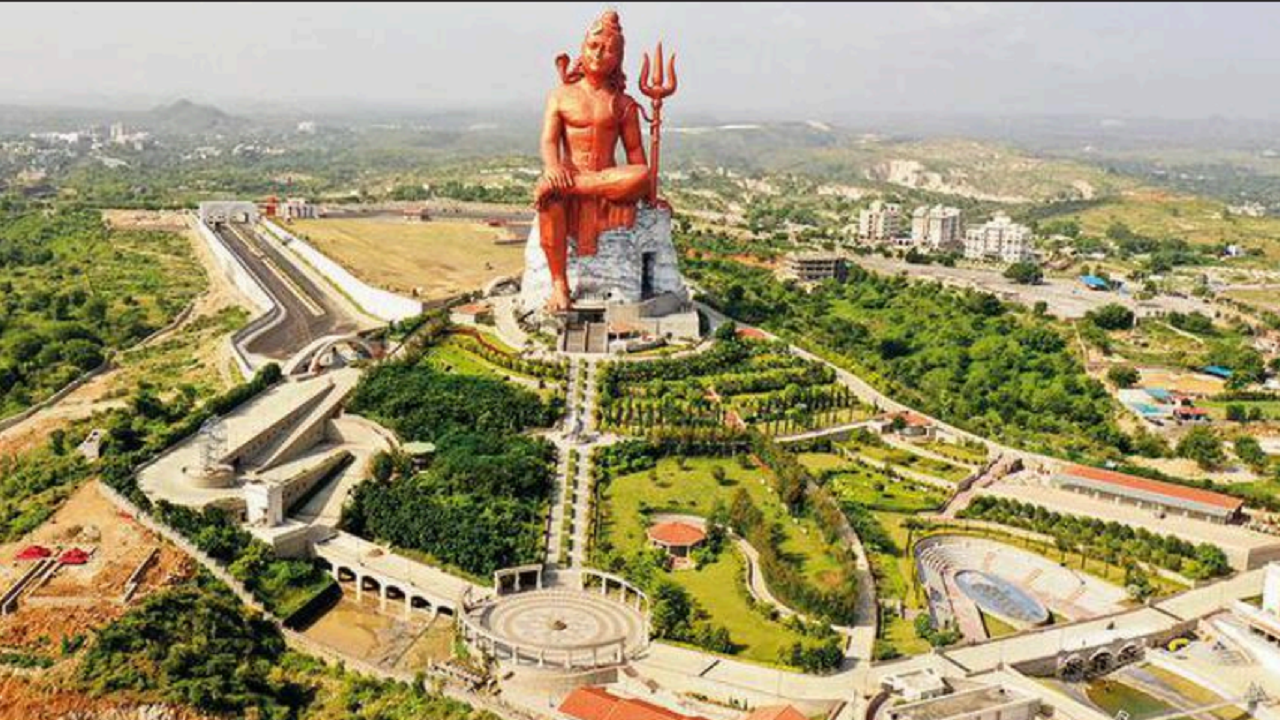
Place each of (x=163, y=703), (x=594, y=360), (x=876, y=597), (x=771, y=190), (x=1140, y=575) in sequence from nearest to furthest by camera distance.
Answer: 1. (x=163, y=703)
2. (x=876, y=597)
3. (x=1140, y=575)
4. (x=594, y=360)
5. (x=771, y=190)

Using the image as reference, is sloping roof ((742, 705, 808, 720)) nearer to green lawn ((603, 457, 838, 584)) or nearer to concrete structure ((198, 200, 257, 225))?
green lawn ((603, 457, 838, 584))

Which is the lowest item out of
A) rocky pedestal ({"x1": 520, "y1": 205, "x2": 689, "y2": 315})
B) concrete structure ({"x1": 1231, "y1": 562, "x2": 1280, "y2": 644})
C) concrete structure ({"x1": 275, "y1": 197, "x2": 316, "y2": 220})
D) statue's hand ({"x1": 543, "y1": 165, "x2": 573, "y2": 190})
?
concrete structure ({"x1": 1231, "y1": 562, "x2": 1280, "y2": 644})

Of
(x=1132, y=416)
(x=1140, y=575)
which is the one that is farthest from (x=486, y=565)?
(x=1132, y=416)

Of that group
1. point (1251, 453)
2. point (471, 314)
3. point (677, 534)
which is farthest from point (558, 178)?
point (1251, 453)

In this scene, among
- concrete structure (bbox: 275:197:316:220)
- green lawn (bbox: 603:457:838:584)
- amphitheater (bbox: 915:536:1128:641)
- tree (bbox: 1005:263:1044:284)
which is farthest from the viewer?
concrete structure (bbox: 275:197:316:220)

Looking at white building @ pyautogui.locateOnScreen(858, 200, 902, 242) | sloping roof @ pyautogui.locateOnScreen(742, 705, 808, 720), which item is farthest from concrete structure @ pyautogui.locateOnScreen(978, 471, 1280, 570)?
white building @ pyautogui.locateOnScreen(858, 200, 902, 242)

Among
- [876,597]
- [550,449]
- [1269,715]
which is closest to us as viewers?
[1269,715]

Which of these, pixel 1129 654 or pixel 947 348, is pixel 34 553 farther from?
pixel 947 348

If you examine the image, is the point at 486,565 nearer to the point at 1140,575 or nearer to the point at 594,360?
the point at 594,360
